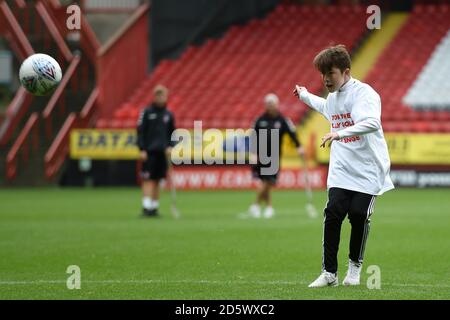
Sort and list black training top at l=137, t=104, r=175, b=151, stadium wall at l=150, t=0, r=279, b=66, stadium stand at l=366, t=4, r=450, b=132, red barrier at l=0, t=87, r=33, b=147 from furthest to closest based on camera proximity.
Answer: stadium wall at l=150, t=0, r=279, b=66, red barrier at l=0, t=87, r=33, b=147, stadium stand at l=366, t=4, r=450, b=132, black training top at l=137, t=104, r=175, b=151

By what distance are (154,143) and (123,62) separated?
48.6 ft

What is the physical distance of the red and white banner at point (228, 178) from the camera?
99.7 feet

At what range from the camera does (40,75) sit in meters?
11.4

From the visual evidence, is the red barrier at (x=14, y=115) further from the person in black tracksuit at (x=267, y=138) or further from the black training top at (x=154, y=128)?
the person in black tracksuit at (x=267, y=138)

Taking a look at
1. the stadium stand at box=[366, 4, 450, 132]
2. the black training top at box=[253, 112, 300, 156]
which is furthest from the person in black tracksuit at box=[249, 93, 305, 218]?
the stadium stand at box=[366, 4, 450, 132]

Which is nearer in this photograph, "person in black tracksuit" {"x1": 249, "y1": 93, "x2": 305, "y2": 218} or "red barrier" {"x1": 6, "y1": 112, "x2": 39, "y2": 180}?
"person in black tracksuit" {"x1": 249, "y1": 93, "x2": 305, "y2": 218}

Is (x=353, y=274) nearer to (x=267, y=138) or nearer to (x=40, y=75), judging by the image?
(x=40, y=75)

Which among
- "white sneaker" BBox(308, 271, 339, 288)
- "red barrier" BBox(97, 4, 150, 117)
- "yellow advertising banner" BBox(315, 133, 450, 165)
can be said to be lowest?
"white sneaker" BBox(308, 271, 339, 288)

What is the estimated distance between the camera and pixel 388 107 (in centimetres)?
3250

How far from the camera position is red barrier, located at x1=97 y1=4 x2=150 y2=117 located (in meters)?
33.5

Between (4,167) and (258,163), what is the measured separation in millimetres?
14857

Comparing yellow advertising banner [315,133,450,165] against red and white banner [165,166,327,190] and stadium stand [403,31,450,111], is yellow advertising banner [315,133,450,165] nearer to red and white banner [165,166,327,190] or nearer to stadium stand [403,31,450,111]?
red and white banner [165,166,327,190]

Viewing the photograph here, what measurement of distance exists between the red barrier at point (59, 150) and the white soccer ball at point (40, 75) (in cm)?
2032

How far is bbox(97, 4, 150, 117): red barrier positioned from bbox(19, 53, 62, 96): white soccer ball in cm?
2147
